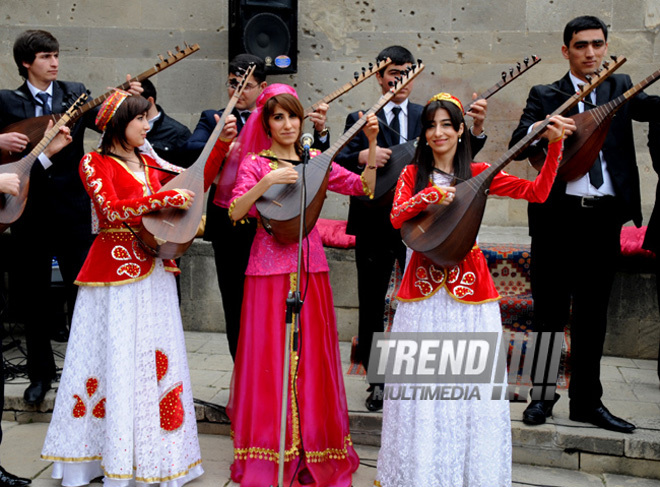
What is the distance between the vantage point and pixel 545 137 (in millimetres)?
3330

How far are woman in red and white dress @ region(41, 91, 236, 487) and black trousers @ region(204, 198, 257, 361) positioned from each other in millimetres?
617

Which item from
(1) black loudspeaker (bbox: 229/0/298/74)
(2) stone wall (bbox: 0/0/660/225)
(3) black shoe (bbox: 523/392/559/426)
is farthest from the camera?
(2) stone wall (bbox: 0/0/660/225)

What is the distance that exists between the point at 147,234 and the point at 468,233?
1400mm

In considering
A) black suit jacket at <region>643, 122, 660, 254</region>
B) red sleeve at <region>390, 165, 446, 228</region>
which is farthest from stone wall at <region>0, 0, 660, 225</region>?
red sleeve at <region>390, 165, 446, 228</region>

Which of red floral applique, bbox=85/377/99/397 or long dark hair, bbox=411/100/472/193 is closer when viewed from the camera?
long dark hair, bbox=411/100/472/193

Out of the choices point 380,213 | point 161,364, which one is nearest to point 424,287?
point 380,213

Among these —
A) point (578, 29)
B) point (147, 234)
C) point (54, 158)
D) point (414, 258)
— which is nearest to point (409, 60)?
point (578, 29)

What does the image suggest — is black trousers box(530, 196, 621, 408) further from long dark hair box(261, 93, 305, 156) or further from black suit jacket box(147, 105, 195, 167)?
black suit jacket box(147, 105, 195, 167)

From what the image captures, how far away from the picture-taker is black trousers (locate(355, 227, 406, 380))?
408 centimetres

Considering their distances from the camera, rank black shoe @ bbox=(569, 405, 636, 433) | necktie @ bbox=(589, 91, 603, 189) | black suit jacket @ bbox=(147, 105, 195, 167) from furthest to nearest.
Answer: black suit jacket @ bbox=(147, 105, 195, 167) → black shoe @ bbox=(569, 405, 636, 433) → necktie @ bbox=(589, 91, 603, 189)

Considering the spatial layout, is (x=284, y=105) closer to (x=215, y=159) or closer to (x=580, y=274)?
(x=215, y=159)

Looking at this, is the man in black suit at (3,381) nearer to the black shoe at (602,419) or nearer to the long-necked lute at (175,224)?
the long-necked lute at (175,224)

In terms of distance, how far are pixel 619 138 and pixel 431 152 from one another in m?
1.11

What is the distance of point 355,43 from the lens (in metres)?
6.26
